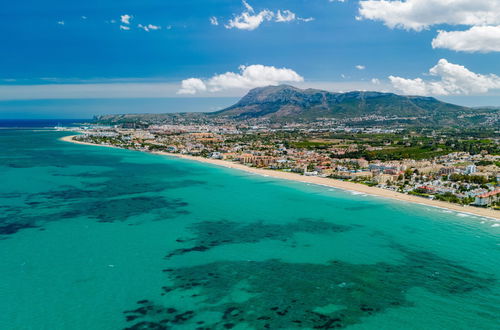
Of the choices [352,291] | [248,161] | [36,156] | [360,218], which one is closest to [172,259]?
[352,291]

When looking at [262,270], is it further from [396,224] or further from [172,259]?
[396,224]

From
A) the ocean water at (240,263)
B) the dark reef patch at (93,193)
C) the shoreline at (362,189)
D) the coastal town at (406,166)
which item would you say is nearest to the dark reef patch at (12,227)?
the dark reef patch at (93,193)

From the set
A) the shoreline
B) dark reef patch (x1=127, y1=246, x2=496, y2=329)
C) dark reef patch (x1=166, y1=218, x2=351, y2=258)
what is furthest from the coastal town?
dark reef patch (x1=127, y1=246, x2=496, y2=329)

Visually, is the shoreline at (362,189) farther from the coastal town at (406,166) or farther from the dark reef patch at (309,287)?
the dark reef patch at (309,287)

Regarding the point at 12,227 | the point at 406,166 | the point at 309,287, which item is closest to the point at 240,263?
the point at 309,287

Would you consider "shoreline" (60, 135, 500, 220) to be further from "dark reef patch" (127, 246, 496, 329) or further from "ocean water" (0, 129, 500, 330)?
"dark reef patch" (127, 246, 496, 329)

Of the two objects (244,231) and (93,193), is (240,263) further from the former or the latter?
(93,193)
